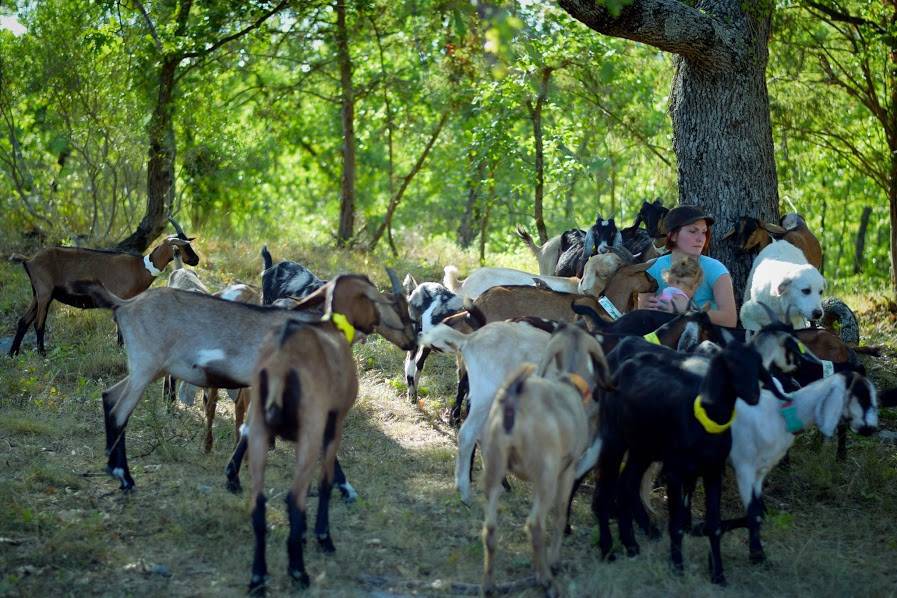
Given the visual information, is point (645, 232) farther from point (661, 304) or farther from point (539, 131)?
point (661, 304)

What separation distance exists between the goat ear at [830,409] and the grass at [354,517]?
77cm

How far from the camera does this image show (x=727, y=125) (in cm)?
953

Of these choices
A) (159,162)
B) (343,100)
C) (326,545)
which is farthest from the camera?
(343,100)

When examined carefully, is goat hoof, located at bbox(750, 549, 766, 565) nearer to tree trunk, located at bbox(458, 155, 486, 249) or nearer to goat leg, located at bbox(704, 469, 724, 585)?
goat leg, located at bbox(704, 469, 724, 585)

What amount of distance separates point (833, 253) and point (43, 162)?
78.0 ft

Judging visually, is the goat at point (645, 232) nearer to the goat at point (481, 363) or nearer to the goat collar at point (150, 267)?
the goat at point (481, 363)

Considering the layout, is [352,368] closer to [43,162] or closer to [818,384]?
[818,384]

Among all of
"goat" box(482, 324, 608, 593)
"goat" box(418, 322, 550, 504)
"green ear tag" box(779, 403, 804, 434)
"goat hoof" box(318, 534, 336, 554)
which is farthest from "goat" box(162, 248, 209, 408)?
"green ear tag" box(779, 403, 804, 434)

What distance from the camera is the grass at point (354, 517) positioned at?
543 cm

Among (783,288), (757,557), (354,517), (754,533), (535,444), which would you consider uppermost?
(783,288)

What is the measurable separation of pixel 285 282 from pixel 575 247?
3905mm

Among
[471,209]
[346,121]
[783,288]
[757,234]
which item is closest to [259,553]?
[783,288]

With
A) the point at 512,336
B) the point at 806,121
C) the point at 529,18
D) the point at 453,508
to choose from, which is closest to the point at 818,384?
the point at 512,336

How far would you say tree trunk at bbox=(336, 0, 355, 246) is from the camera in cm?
1573
